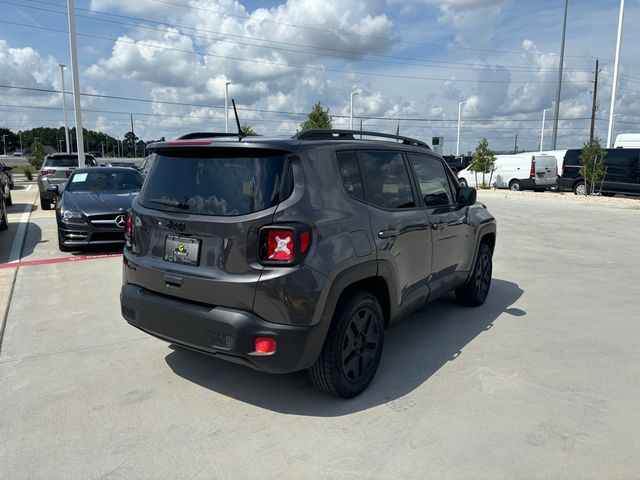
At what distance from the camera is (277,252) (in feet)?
9.71

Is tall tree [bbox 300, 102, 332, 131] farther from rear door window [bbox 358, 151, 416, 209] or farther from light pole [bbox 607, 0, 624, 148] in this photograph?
rear door window [bbox 358, 151, 416, 209]

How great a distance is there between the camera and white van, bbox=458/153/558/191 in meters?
24.4

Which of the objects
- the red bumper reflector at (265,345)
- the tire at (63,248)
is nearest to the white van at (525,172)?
the tire at (63,248)

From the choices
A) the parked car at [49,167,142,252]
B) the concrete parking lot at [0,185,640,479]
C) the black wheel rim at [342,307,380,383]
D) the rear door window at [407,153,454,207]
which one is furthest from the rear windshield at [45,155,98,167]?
the black wheel rim at [342,307,380,383]

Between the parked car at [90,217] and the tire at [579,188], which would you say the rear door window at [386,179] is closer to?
the parked car at [90,217]

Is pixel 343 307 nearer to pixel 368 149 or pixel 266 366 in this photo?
pixel 266 366

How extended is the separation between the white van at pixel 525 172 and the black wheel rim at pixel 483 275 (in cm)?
1889

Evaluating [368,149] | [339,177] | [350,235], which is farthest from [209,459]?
[368,149]

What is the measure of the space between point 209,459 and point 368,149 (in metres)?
2.37

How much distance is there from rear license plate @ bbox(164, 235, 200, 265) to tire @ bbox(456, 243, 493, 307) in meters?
3.28

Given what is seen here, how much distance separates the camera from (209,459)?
2.80 metres

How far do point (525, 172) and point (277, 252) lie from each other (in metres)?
24.9

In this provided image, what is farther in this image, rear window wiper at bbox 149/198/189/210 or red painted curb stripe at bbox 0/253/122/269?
red painted curb stripe at bbox 0/253/122/269

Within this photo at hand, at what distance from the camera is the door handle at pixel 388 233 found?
11.8 ft
